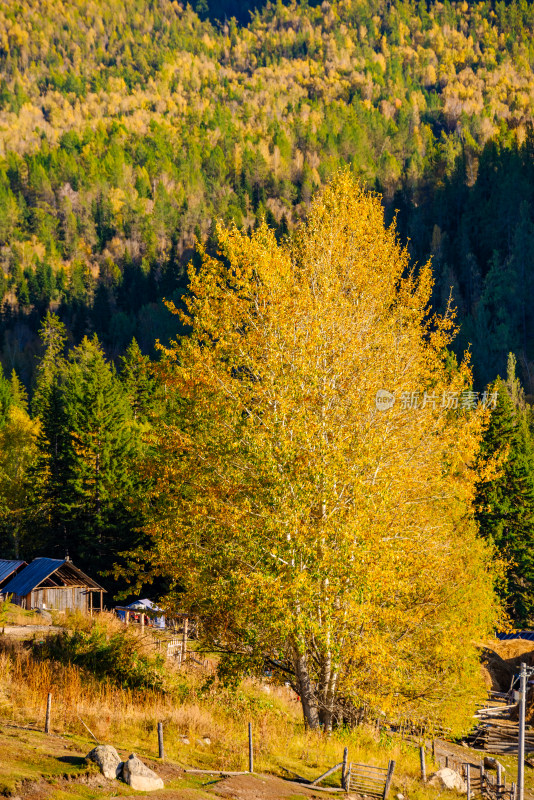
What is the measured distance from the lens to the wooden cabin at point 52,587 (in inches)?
1714

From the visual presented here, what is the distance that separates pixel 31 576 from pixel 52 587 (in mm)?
1364

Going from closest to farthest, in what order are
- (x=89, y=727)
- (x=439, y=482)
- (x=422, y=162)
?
(x=89, y=727) → (x=439, y=482) → (x=422, y=162)

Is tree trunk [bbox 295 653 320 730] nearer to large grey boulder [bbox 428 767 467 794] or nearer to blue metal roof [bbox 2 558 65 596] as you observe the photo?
large grey boulder [bbox 428 767 467 794]

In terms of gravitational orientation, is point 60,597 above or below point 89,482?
below

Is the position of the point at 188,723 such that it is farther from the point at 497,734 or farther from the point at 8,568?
the point at 8,568

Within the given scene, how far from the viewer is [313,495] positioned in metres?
17.0

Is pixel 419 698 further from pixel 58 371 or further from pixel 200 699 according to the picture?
pixel 58 371

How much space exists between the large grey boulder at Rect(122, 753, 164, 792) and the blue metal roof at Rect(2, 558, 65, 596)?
103 feet

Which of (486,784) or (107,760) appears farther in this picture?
(486,784)

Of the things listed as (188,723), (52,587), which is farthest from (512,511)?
(188,723)

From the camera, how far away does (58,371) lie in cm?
10462

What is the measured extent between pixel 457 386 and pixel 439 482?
3.98 m

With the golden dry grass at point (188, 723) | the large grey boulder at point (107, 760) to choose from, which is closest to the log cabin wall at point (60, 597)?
the golden dry grass at point (188, 723)

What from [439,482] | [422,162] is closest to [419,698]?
[439,482]
